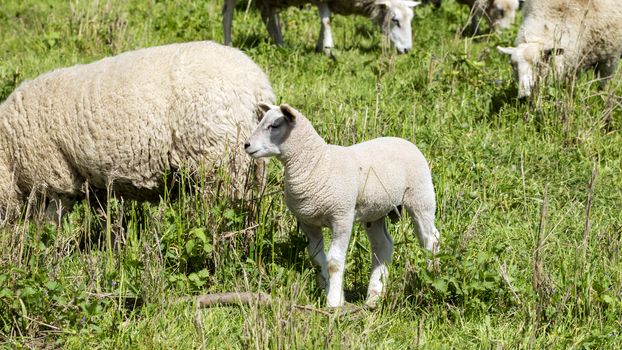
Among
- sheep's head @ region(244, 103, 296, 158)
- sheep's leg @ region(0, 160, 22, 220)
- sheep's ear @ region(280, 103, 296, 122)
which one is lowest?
sheep's leg @ region(0, 160, 22, 220)

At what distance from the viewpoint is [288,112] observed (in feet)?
13.6

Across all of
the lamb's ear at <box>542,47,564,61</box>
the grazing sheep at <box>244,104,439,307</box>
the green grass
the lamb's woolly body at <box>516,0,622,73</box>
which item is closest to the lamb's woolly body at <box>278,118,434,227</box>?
the grazing sheep at <box>244,104,439,307</box>

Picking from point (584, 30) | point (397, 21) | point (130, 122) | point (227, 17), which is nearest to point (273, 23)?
point (227, 17)

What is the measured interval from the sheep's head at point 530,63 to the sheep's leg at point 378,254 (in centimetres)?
338

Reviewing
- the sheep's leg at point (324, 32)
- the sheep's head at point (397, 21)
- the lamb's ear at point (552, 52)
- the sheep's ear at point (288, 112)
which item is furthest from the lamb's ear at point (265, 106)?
the sheep's head at point (397, 21)

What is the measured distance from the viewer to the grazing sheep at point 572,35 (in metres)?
8.26

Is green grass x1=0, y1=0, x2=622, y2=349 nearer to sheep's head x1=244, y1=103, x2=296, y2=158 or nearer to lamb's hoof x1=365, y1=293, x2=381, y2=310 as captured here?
lamb's hoof x1=365, y1=293, x2=381, y2=310

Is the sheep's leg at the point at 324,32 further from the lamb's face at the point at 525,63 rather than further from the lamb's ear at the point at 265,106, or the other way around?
the lamb's ear at the point at 265,106

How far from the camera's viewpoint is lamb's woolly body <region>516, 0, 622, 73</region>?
8523 millimetres

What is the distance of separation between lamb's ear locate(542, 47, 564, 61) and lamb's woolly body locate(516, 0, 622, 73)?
0.16 m

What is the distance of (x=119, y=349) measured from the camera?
3.99 m

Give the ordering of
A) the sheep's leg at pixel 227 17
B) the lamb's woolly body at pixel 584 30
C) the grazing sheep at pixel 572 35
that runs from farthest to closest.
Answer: the sheep's leg at pixel 227 17 → the lamb's woolly body at pixel 584 30 → the grazing sheep at pixel 572 35

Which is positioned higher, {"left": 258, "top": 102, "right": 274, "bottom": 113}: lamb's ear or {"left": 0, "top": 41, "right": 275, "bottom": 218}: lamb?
{"left": 258, "top": 102, "right": 274, "bottom": 113}: lamb's ear

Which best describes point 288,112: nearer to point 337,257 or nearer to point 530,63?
point 337,257
